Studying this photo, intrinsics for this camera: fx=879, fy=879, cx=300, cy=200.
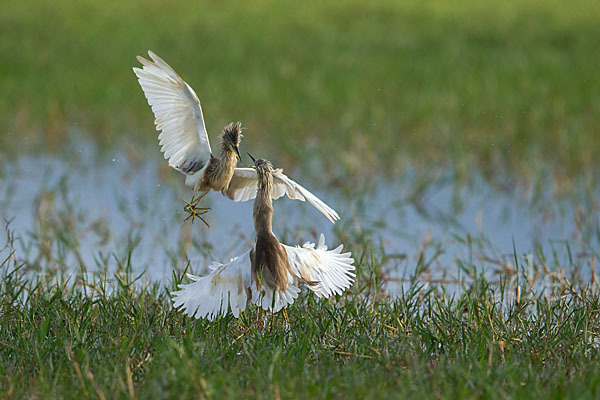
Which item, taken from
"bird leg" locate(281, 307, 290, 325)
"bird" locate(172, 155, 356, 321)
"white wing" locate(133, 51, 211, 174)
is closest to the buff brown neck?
"bird" locate(172, 155, 356, 321)

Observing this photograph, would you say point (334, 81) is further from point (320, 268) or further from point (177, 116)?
point (320, 268)

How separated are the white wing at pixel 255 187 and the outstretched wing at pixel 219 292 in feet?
1.38

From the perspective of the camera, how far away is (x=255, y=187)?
4.41 meters

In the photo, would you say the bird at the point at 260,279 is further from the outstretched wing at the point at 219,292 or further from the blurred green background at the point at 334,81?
the blurred green background at the point at 334,81

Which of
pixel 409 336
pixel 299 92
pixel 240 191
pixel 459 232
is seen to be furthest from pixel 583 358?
pixel 299 92

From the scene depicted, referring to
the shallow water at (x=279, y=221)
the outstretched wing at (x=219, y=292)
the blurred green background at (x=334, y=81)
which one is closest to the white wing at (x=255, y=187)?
the outstretched wing at (x=219, y=292)

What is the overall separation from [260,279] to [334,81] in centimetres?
711

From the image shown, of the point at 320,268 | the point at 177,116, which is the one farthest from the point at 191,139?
the point at 320,268

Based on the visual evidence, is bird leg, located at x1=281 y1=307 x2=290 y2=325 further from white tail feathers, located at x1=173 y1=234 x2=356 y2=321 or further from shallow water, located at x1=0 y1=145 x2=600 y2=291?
shallow water, located at x1=0 y1=145 x2=600 y2=291

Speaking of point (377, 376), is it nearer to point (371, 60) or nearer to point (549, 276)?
point (549, 276)

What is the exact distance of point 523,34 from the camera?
1408 cm

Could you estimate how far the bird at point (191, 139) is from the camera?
4059 millimetres

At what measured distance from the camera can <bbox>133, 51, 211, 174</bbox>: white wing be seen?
160 inches

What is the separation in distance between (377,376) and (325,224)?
300 cm
